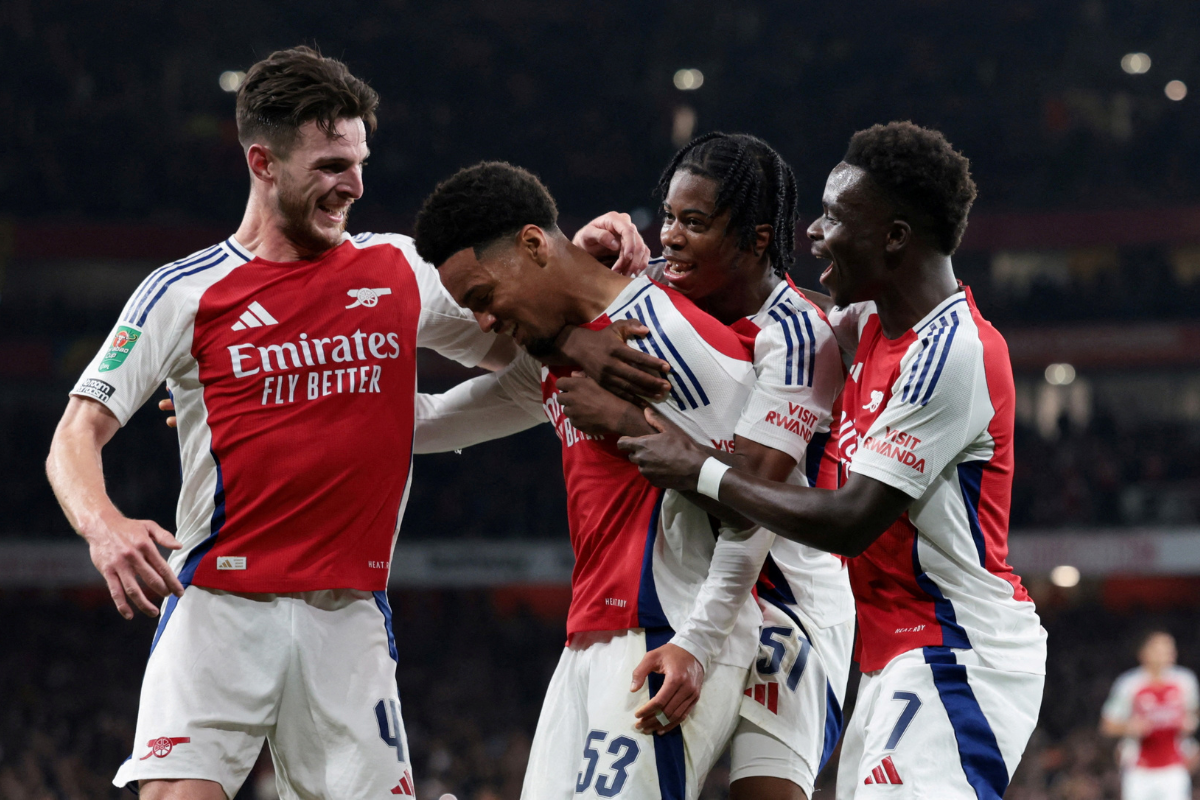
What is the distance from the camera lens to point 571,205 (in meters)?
23.6

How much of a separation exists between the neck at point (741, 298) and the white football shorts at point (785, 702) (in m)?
0.78

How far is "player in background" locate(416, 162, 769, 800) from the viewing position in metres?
2.87

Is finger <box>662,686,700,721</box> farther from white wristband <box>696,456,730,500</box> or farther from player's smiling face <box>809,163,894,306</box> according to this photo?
player's smiling face <box>809,163,894,306</box>

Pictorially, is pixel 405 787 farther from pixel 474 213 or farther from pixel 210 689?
pixel 474 213

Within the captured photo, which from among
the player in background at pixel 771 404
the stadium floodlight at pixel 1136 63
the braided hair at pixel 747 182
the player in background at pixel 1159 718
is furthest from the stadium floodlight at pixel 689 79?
the braided hair at pixel 747 182

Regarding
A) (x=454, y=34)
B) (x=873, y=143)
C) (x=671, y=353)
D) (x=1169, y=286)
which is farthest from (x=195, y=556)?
(x=454, y=34)

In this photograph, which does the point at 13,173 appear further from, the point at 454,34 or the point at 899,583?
the point at 899,583

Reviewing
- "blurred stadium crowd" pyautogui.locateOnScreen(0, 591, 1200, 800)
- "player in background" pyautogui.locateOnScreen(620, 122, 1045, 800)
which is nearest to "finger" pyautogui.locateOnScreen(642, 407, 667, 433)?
"player in background" pyautogui.locateOnScreen(620, 122, 1045, 800)

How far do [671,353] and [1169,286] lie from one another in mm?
21657

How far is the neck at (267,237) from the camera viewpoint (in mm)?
3461

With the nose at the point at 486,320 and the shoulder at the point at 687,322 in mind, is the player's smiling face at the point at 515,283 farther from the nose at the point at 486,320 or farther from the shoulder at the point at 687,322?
the shoulder at the point at 687,322

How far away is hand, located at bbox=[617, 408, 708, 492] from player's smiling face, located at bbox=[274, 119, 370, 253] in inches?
43.4

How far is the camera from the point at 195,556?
3283 millimetres

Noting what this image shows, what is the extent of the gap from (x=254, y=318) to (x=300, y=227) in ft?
0.97
